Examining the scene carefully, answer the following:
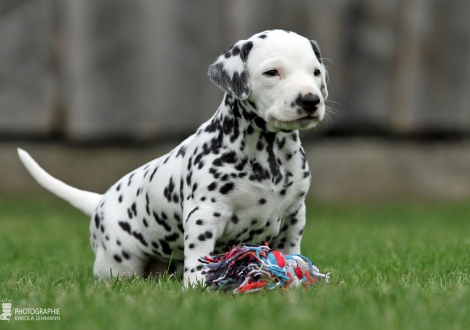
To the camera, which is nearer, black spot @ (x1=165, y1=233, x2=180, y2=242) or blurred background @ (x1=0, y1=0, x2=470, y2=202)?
black spot @ (x1=165, y1=233, x2=180, y2=242)

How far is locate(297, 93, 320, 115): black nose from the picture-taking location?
396 centimetres

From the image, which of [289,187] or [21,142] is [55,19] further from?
[289,187]

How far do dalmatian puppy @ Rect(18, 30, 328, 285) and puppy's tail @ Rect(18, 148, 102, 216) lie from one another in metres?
0.89

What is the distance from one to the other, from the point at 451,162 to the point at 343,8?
2336 millimetres

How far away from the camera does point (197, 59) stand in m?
9.57

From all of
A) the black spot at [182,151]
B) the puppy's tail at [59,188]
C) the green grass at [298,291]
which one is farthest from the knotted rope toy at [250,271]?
the puppy's tail at [59,188]

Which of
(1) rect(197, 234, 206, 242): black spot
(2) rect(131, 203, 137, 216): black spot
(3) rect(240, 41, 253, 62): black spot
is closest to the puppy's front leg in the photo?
(1) rect(197, 234, 206, 242): black spot

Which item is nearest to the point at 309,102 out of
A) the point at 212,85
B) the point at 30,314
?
the point at 30,314

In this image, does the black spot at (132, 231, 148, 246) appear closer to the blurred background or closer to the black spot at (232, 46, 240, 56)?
the black spot at (232, 46, 240, 56)

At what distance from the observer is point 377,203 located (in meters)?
9.72

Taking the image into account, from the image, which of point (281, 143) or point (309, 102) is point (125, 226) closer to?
point (281, 143)

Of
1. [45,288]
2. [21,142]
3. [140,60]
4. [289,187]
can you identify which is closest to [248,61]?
[289,187]

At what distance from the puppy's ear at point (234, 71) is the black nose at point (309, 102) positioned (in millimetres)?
328

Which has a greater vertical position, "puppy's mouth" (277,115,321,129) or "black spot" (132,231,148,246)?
"puppy's mouth" (277,115,321,129)
